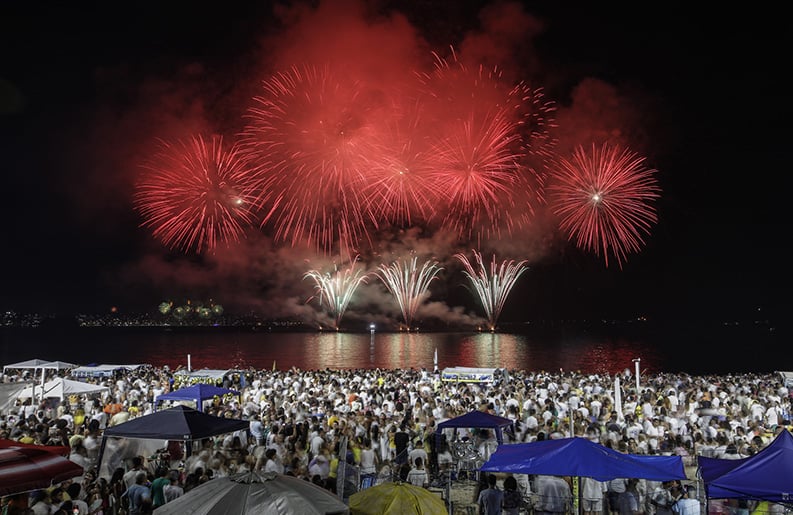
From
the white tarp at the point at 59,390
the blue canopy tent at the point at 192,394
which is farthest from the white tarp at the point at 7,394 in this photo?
the white tarp at the point at 59,390

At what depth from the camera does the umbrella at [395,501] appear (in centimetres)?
675

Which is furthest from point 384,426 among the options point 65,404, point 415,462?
point 65,404

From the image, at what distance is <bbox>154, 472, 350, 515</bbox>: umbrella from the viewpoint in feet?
18.5

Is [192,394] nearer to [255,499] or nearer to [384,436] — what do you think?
[384,436]

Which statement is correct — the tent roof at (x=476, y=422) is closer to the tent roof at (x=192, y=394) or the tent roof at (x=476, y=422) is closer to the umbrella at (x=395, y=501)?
the umbrella at (x=395, y=501)

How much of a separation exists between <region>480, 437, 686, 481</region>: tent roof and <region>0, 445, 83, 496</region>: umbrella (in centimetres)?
563

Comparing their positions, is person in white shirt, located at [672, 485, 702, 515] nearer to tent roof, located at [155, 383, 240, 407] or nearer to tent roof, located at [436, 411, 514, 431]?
tent roof, located at [436, 411, 514, 431]

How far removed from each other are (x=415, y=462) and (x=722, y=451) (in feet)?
22.4

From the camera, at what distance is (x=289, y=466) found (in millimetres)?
11273

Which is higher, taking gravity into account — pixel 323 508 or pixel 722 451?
pixel 323 508

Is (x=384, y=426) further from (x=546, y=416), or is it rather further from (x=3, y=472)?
(x=3, y=472)

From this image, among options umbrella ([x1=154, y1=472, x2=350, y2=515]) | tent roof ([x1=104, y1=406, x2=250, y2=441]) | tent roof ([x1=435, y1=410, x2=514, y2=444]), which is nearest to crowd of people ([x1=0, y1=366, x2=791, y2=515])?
tent roof ([x1=104, y1=406, x2=250, y2=441])

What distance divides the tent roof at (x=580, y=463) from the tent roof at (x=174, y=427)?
5.33 m

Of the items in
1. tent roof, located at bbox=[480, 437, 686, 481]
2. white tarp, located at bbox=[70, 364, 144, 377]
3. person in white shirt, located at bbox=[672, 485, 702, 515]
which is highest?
tent roof, located at bbox=[480, 437, 686, 481]
